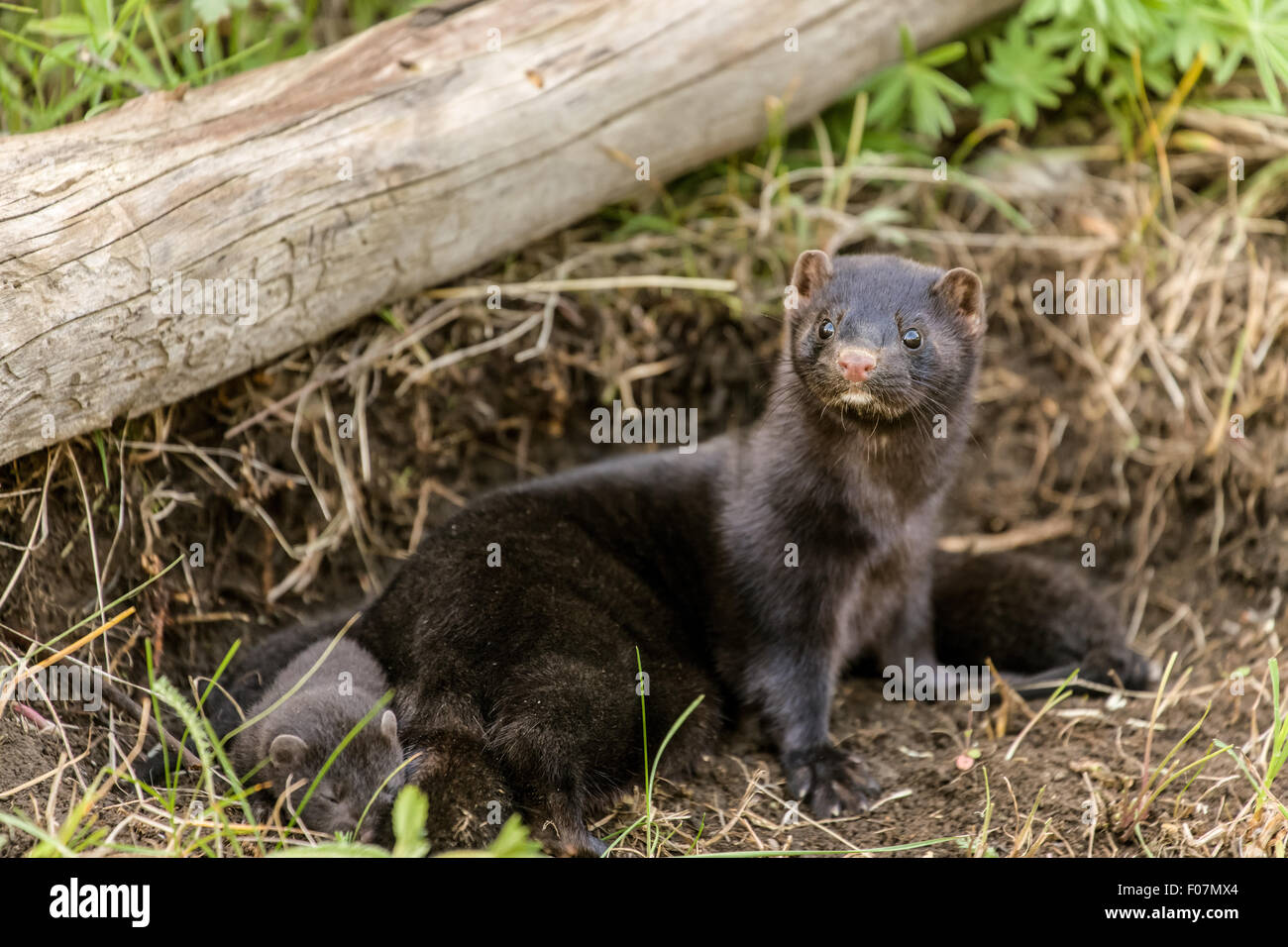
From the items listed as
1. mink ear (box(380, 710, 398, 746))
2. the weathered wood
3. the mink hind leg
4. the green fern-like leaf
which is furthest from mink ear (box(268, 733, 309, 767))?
the green fern-like leaf

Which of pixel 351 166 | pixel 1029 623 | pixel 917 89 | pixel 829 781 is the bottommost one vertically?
pixel 829 781

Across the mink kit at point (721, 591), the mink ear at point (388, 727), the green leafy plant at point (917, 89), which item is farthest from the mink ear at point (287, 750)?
the green leafy plant at point (917, 89)

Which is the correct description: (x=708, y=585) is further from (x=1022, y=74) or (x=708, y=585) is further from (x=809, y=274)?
(x=1022, y=74)

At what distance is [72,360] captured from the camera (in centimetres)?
452

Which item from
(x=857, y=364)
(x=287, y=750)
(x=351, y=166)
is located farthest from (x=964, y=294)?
(x=287, y=750)

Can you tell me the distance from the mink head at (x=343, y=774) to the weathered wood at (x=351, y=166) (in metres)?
1.59

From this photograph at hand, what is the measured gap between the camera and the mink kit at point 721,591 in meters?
4.55

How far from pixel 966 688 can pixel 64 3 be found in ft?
17.9

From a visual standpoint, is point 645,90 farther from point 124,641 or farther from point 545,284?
point 124,641

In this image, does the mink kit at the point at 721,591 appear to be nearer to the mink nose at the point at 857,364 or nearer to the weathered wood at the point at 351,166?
the mink nose at the point at 857,364

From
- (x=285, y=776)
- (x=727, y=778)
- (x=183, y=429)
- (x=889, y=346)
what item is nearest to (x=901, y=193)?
(x=889, y=346)

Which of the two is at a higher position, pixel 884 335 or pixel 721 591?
pixel 884 335

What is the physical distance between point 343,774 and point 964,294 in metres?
3.10

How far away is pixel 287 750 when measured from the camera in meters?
4.26
